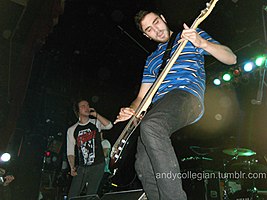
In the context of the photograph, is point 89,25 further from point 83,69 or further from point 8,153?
point 8,153

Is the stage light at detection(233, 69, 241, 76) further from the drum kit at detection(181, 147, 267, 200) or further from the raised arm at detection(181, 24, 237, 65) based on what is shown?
the raised arm at detection(181, 24, 237, 65)

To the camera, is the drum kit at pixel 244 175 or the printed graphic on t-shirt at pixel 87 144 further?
the drum kit at pixel 244 175

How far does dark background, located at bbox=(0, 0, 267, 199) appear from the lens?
566 cm

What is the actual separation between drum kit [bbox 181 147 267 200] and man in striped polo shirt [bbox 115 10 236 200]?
293cm

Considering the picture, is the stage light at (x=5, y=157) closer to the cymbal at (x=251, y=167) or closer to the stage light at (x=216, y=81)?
the cymbal at (x=251, y=167)

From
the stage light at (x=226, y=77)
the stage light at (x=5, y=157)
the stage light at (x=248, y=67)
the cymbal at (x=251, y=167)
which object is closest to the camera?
the cymbal at (x=251, y=167)

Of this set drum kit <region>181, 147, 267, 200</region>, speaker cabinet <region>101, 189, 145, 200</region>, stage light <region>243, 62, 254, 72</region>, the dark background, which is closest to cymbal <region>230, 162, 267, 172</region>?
drum kit <region>181, 147, 267, 200</region>

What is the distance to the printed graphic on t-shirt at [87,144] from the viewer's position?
4121 mm

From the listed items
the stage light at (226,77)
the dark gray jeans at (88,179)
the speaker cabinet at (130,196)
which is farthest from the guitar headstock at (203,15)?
the stage light at (226,77)

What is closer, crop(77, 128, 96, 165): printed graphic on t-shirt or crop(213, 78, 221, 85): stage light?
crop(77, 128, 96, 165): printed graphic on t-shirt

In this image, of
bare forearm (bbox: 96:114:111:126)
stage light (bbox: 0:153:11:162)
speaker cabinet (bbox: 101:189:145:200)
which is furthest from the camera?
stage light (bbox: 0:153:11:162)

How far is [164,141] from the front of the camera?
5.65ft

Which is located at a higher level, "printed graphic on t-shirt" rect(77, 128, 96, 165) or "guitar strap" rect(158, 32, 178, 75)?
"guitar strap" rect(158, 32, 178, 75)

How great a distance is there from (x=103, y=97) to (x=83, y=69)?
44.0 inches
